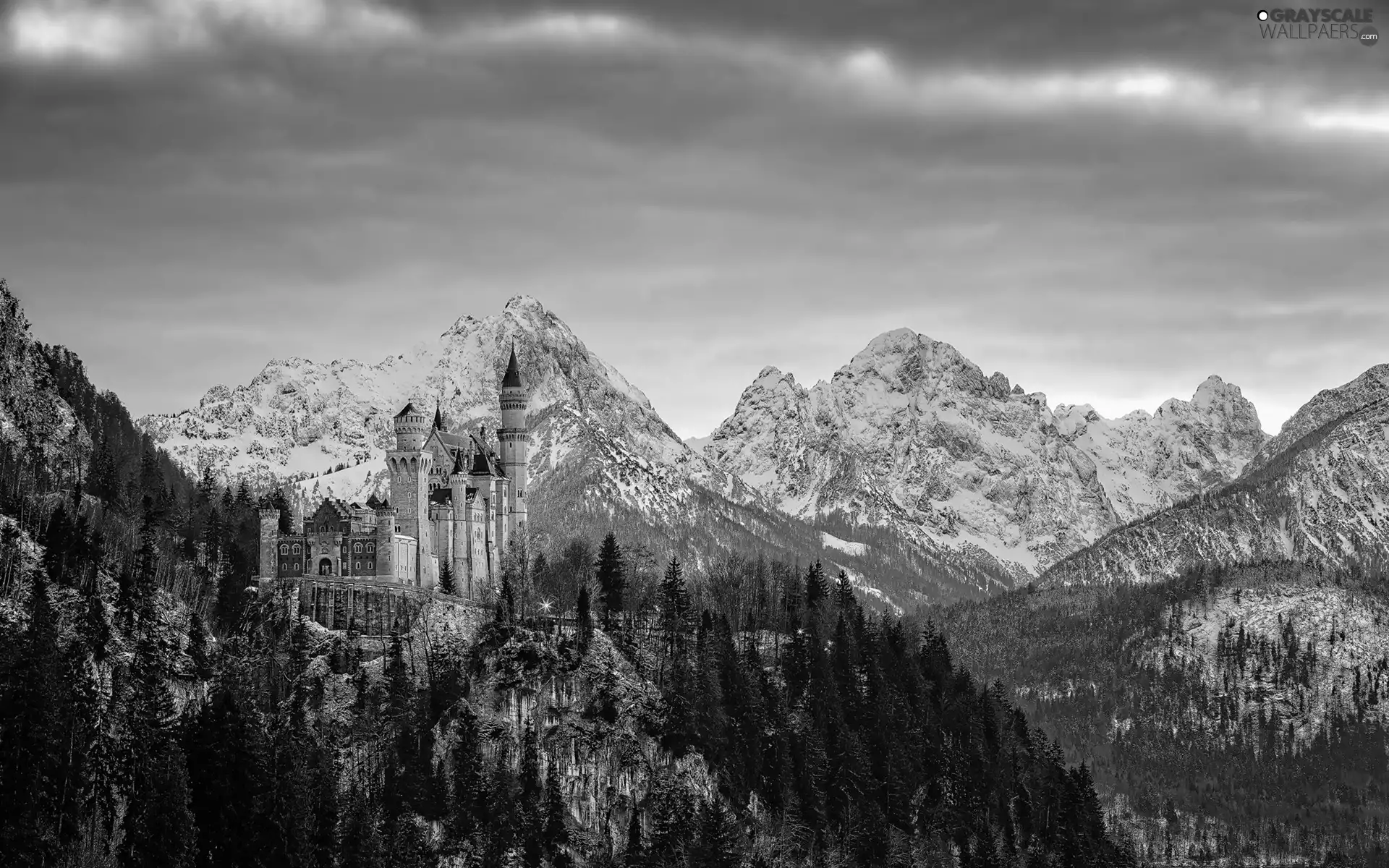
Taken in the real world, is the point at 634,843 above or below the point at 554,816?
below

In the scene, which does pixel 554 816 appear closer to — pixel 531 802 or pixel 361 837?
pixel 531 802

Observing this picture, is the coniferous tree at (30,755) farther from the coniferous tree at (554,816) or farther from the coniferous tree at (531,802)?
the coniferous tree at (554,816)

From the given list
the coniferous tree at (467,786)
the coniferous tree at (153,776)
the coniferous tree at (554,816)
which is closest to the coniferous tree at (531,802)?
the coniferous tree at (554,816)

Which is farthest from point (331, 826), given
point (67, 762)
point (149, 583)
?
point (149, 583)

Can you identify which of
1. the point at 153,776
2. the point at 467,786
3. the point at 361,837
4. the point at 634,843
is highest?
the point at 153,776

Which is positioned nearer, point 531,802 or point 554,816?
point 554,816

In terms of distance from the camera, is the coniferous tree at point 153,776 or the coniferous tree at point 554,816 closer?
the coniferous tree at point 153,776

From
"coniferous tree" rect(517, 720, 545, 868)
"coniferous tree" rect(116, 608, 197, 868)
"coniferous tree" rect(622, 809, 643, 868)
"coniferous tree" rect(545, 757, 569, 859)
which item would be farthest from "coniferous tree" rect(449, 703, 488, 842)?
"coniferous tree" rect(116, 608, 197, 868)

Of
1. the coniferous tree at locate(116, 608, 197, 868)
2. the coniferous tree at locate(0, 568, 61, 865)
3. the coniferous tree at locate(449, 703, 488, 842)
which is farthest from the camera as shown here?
the coniferous tree at locate(449, 703, 488, 842)

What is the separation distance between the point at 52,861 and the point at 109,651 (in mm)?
35114

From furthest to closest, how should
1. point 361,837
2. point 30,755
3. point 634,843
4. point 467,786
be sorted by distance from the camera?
point 634,843
point 467,786
point 361,837
point 30,755

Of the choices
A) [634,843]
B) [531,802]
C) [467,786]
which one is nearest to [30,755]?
[467,786]

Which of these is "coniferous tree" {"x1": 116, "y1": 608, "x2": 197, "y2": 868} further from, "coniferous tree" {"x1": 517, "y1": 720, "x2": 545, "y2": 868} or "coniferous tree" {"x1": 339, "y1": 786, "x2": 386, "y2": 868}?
"coniferous tree" {"x1": 517, "y1": 720, "x2": 545, "y2": 868}

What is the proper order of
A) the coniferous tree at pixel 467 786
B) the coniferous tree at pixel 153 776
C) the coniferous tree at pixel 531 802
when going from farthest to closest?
the coniferous tree at pixel 531 802
the coniferous tree at pixel 467 786
the coniferous tree at pixel 153 776
